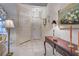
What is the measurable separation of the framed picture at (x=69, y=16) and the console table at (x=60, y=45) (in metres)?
0.26

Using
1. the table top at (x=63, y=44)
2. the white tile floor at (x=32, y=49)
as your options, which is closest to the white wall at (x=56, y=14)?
the table top at (x=63, y=44)

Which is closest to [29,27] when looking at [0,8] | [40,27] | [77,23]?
[40,27]

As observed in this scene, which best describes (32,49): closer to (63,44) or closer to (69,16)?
(63,44)

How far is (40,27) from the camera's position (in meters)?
3.34

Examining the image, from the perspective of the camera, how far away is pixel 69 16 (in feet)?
10.7

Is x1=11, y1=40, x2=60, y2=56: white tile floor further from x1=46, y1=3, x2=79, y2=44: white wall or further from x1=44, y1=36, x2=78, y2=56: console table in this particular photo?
x1=46, y1=3, x2=79, y2=44: white wall

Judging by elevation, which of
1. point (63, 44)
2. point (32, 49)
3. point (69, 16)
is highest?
point (69, 16)

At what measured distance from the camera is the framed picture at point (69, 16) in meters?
3.20

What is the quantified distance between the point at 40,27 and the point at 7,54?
2.58 ft

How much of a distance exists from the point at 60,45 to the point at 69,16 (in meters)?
0.55

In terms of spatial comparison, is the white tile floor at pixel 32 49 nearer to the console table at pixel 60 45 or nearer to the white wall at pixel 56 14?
→ the console table at pixel 60 45

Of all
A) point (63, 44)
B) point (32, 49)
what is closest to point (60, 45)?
point (63, 44)

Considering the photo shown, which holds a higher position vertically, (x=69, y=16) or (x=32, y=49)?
(x=69, y=16)

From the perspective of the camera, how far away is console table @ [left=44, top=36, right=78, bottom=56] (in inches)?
120
